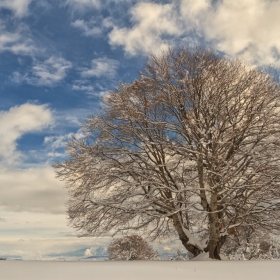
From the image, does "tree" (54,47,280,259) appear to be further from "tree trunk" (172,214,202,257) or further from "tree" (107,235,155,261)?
"tree" (107,235,155,261)

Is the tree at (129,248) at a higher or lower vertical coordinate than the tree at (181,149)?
lower

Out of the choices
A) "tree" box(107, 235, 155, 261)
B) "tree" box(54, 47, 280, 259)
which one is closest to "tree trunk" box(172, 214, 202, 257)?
"tree" box(54, 47, 280, 259)

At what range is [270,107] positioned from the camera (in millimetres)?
12680

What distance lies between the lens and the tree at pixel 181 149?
40.5ft

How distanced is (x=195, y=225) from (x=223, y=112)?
19.8ft

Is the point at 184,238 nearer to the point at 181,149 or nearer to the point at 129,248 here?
the point at 181,149

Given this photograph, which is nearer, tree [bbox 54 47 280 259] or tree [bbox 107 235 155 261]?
tree [bbox 54 47 280 259]

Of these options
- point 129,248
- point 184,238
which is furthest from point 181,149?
point 129,248

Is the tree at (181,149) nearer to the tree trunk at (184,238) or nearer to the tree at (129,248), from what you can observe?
the tree trunk at (184,238)

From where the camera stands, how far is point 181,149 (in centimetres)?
1240

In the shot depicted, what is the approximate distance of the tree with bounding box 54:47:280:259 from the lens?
12336mm

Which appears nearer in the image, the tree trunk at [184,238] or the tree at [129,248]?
the tree trunk at [184,238]

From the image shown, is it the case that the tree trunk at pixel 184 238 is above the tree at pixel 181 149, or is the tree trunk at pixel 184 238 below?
below

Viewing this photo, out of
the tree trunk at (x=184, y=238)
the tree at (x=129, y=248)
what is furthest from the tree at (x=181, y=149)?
the tree at (x=129, y=248)
